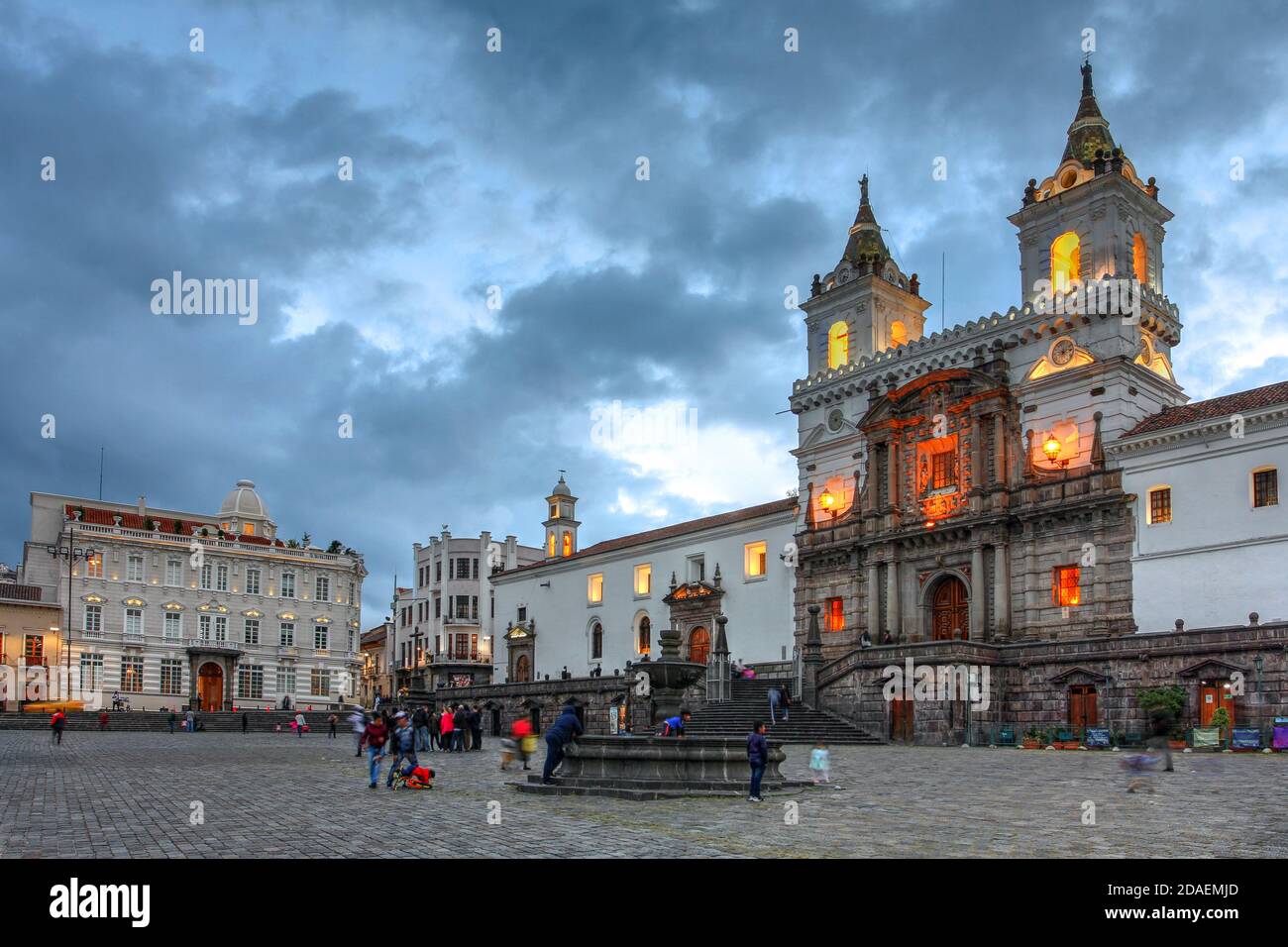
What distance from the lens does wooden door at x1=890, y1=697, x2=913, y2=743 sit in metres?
37.7

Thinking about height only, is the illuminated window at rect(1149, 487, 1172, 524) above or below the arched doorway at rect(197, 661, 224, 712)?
above

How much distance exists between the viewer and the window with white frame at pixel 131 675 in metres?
67.9

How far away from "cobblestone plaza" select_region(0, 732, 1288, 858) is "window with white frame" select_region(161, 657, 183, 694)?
4626 cm

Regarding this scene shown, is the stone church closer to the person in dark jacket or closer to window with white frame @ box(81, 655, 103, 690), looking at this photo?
the person in dark jacket

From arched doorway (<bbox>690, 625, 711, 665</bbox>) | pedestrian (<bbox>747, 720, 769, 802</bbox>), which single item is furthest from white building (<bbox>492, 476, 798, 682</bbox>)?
pedestrian (<bbox>747, 720, 769, 802</bbox>)

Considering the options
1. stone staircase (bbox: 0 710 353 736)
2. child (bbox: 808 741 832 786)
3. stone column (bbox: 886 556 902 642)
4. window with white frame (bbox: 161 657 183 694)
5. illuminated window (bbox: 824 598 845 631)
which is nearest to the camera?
child (bbox: 808 741 832 786)

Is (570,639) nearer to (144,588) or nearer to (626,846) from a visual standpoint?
(144,588)

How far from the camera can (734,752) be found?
19.5 meters

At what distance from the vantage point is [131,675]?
68.3m

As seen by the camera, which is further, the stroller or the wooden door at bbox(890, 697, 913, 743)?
the wooden door at bbox(890, 697, 913, 743)

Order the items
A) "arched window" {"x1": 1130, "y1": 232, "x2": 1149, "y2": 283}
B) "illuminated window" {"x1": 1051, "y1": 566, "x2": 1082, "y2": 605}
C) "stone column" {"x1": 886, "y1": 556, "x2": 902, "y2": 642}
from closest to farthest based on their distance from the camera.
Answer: "illuminated window" {"x1": 1051, "y1": 566, "x2": 1082, "y2": 605}
"arched window" {"x1": 1130, "y1": 232, "x2": 1149, "y2": 283}
"stone column" {"x1": 886, "y1": 556, "x2": 902, "y2": 642}

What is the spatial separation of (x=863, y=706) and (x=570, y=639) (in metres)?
27.8
